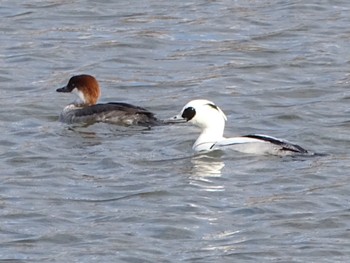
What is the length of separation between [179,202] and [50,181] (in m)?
1.36

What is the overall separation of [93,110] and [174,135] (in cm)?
133

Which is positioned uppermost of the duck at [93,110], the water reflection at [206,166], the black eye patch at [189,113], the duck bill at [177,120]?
the black eye patch at [189,113]

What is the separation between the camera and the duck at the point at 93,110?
16141mm

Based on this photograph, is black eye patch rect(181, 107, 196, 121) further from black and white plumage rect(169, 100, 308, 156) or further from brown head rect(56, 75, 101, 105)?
brown head rect(56, 75, 101, 105)

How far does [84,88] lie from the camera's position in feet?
56.5

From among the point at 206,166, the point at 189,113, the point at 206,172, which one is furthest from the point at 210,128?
the point at 206,172

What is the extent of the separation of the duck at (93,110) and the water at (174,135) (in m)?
0.18

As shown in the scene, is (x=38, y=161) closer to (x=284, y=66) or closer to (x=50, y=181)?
(x=50, y=181)

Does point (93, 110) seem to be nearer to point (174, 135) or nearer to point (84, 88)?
point (84, 88)

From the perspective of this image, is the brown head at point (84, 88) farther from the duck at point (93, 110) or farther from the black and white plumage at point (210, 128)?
the black and white plumage at point (210, 128)

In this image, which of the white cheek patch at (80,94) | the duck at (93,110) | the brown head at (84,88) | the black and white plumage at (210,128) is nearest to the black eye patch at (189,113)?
the black and white plumage at (210,128)

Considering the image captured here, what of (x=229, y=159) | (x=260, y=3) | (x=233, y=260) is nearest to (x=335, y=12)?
(x=260, y=3)

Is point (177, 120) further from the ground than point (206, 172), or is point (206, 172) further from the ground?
point (177, 120)

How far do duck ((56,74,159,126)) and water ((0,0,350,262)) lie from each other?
181mm
